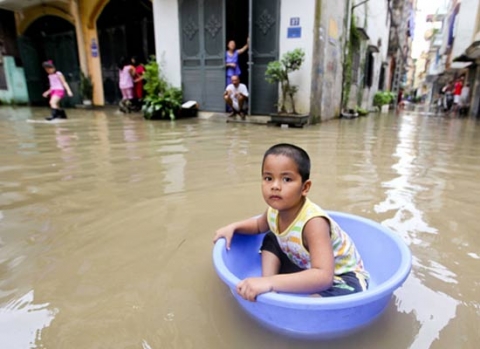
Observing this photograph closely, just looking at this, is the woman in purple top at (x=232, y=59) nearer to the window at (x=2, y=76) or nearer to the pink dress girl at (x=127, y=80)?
the pink dress girl at (x=127, y=80)

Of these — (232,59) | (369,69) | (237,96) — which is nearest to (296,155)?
(237,96)

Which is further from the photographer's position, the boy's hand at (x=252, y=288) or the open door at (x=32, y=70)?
the open door at (x=32, y=70)

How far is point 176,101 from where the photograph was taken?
8.59 meters

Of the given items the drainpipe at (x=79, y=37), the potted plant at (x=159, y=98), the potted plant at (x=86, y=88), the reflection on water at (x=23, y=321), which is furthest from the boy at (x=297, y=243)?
the drainpipe at (x=79, y=37)

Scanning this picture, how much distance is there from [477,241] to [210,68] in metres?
7.36

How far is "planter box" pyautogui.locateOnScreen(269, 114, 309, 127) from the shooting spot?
719 cm

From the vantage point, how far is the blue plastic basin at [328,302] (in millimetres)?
1074

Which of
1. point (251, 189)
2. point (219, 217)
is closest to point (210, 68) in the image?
point (251, 189)

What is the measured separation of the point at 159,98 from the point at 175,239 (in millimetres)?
7035

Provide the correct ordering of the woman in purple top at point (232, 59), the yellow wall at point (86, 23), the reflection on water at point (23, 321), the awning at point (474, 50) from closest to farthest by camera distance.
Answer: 1. the reflection on water at point (23, 321)
2. the woman in purple top at point (232, 59)
3. the awning at point (474, 50)
4. the yellow wall at point (86, 23)

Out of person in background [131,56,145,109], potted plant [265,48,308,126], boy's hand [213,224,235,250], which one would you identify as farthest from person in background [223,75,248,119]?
boy's hand [213,224,235,250]

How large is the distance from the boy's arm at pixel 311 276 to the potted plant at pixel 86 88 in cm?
1247

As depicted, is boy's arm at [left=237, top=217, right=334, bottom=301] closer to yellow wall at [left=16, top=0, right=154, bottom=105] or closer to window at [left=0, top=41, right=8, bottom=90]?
yellow wall at [left=16, top=0, right=154, bottom=105]

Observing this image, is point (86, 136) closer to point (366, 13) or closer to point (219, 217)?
point (219, 217)
